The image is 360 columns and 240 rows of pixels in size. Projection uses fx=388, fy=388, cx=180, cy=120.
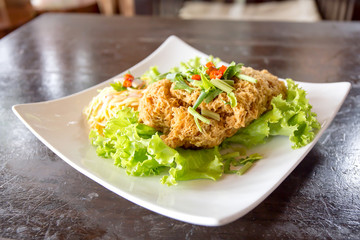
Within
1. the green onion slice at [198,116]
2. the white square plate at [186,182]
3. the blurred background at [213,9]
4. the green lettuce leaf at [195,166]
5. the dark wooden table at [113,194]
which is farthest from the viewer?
the blurred background at [213,9]

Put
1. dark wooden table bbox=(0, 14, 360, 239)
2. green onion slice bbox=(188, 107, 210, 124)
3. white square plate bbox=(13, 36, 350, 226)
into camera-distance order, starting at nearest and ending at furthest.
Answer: white square plate bbox=(13, 36, 350, 226)
dark wooden table bbox=(0, 14, 360, 239)
green onion slice bbox=(188, 107, 210, 124)

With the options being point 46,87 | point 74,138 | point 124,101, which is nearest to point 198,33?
point 46,87

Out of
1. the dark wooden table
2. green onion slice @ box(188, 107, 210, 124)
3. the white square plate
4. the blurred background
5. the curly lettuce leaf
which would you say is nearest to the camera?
the white square plate

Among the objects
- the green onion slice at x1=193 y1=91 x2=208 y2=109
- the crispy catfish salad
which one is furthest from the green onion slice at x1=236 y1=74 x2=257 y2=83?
the green onion slice at x1=193 y1=91 x2=208 y2=109

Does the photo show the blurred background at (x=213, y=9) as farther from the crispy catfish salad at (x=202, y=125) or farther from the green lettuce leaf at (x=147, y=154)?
the green lettuce leaf at (x=147, y=154)

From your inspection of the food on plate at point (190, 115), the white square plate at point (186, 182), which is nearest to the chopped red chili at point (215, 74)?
the food on plate at point (190, 115)

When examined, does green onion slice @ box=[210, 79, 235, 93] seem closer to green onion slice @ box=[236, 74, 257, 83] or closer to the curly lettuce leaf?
green onion slice @ box=[236, 74, 257, 83]

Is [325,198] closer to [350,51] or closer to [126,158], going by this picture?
[126,158]

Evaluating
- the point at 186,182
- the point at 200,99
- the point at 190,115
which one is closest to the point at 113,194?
the point at 186,182
